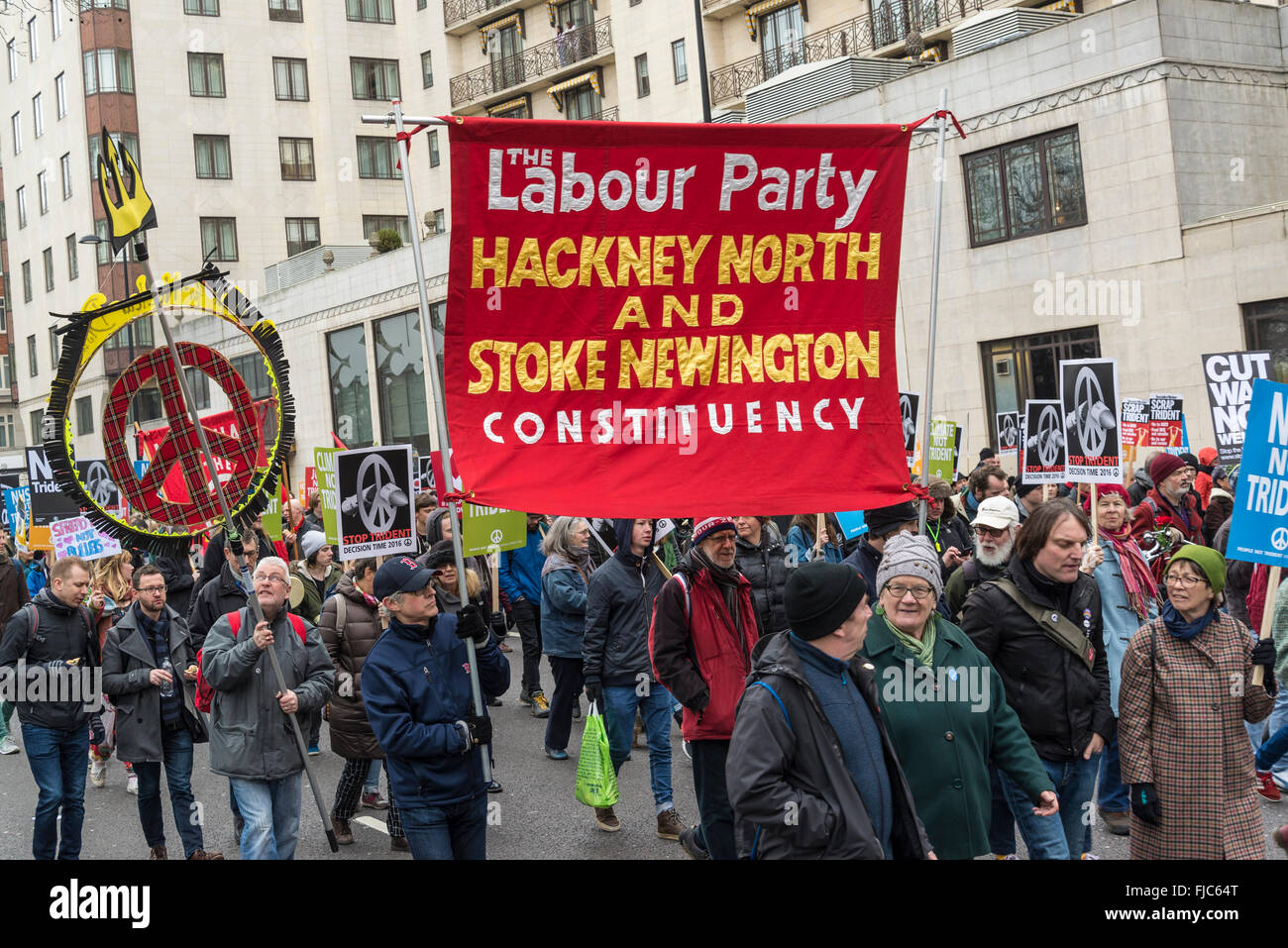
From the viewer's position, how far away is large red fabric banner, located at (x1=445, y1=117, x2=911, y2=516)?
5.61 metres

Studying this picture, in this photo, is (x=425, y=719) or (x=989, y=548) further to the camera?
(x=989, y=548)

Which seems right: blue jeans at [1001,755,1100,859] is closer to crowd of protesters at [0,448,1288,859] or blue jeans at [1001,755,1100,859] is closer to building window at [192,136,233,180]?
crowd of protesters at [0,448,1288,859]

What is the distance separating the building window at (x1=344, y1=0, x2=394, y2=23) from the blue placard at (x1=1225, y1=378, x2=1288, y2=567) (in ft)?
168

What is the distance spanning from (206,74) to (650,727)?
49.6m

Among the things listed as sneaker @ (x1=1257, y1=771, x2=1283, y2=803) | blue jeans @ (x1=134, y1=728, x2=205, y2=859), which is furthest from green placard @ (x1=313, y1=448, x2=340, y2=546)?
sneaker @ (x1=1257, y1=771, x2=1283, y2=803)

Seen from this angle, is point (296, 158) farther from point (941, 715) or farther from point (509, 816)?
point (941, 715)

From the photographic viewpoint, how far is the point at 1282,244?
66.9 feet

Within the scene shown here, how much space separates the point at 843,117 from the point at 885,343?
21.8 metres

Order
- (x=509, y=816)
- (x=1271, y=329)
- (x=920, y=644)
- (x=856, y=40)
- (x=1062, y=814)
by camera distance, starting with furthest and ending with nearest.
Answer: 1. (x=856, y=40)
2. (x=1271, y=329)
3. (x=509, y=816)
4. (x=1062, y=814)
5. (x=920, y=644)

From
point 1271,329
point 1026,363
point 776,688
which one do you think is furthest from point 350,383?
point 776,688

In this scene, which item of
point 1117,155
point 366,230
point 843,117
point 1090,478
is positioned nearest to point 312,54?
point 366,230

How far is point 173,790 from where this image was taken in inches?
308

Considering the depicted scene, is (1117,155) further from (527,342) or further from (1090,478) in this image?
(527,342)

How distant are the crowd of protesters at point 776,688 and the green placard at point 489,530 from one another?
24.5 inches
